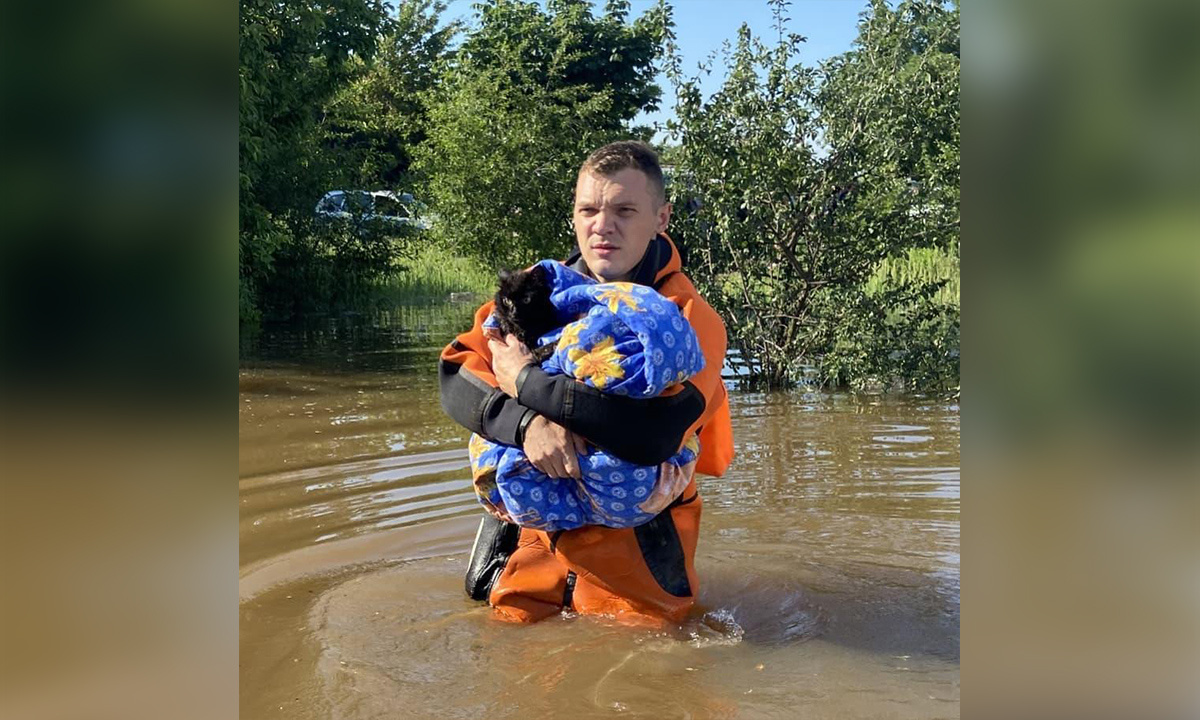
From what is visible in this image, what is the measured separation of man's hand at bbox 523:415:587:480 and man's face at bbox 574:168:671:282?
63cm

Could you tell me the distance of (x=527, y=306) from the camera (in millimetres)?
3621

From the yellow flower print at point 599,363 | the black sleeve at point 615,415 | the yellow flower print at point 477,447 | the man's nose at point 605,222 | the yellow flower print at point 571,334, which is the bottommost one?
the yellow flower print at point 477,447

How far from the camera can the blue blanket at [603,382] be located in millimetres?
3305

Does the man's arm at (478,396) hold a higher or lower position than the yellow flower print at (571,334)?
lower

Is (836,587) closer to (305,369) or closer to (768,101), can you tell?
(768,101)

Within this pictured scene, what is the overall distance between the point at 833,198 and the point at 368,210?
11077mm

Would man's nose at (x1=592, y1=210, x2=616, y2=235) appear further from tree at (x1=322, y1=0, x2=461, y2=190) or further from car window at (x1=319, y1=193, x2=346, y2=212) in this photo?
tree at (x1=322, y1=0, x2=461, y2=190)

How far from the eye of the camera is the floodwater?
3.15m

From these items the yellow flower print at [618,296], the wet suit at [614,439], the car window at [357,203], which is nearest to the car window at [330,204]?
the car window at [357,203]

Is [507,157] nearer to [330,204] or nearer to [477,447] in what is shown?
[330,204]
